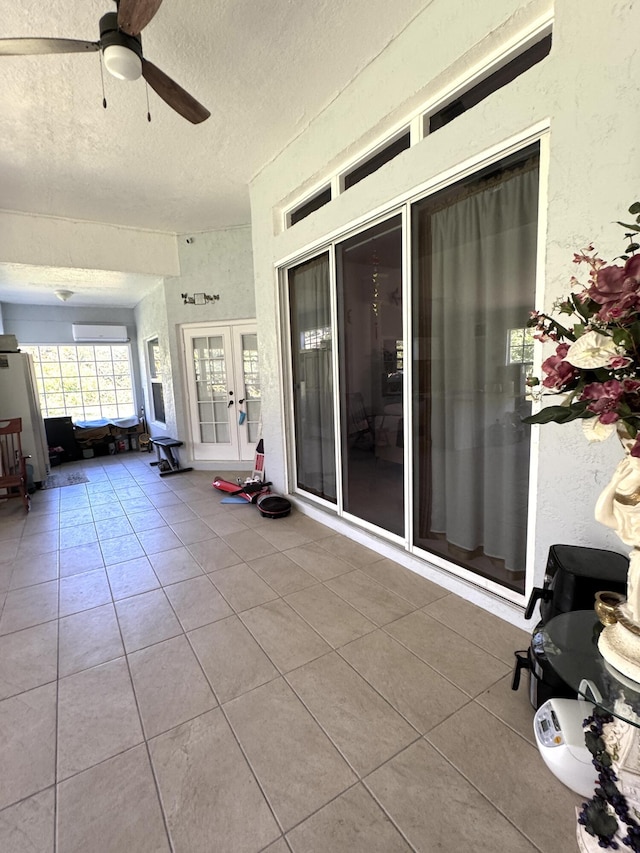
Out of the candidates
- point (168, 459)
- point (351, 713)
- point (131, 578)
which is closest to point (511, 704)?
point (351, 713)

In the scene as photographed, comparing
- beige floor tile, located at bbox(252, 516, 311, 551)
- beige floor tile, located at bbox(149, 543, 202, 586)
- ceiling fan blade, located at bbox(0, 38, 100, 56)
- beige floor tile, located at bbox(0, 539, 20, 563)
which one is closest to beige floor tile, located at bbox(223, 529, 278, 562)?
beige floor tile, located at bbox(252, 516, 311, 551)

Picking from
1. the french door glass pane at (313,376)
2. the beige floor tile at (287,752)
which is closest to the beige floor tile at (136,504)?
the french door glass pane at (313,376)

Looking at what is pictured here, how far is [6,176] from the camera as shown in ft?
11.9

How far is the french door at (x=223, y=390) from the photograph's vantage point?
18.3ft

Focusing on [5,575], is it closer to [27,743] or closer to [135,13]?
[27,743]

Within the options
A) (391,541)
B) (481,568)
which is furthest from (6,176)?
(481,568)

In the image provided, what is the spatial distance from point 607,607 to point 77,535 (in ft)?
12.9

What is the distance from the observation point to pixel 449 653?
1963 mm

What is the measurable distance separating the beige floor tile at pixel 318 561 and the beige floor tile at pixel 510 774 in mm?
1236

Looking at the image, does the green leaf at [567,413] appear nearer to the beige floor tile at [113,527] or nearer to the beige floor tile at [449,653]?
the beige floor tile at [449,653]

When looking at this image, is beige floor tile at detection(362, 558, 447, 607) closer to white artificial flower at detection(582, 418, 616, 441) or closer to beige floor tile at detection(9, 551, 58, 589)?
white artificial flower at detection(582, 418, 616, 441)

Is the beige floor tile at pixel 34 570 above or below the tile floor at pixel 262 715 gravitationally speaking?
above

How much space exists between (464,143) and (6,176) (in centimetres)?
403

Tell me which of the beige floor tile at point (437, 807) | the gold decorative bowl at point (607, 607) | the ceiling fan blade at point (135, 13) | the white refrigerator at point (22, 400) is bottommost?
the beige floor tile at point (437, 807)
